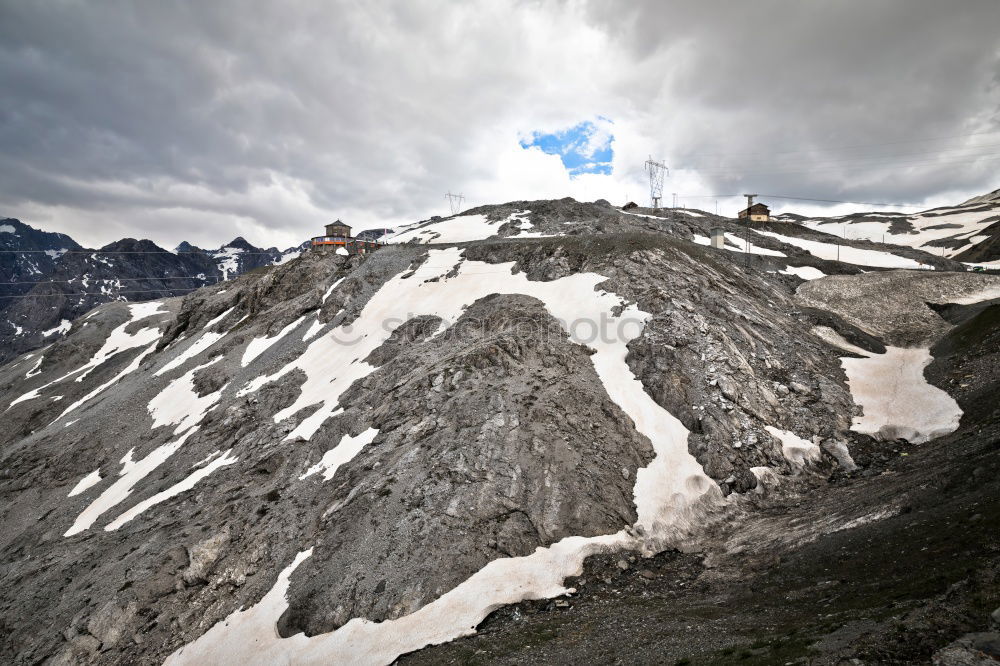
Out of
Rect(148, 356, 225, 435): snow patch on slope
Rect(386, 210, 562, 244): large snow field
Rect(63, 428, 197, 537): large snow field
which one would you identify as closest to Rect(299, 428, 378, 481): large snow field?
Rect(63, 428, 197, 537): large snow field

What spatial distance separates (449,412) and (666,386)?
47.8 feet

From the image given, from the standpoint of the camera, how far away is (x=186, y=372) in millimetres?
53844

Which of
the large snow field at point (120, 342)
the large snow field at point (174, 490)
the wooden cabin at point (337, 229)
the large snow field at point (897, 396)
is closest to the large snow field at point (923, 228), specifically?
the large snow field at point (897, 396)

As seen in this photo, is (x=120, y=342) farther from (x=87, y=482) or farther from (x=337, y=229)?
(x=87, y=482)

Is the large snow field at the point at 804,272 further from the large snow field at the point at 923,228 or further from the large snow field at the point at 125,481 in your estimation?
the large snow field at the point at 923,228

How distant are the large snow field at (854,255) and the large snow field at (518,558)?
2212 inches

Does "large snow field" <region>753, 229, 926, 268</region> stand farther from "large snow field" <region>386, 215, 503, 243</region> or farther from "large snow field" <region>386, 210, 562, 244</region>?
"large snow field" <region>386, 215, 503, 243</region>

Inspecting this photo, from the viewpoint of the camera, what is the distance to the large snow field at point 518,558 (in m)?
18.0

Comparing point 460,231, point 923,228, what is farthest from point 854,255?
point 923,228

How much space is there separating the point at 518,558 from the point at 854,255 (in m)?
86.8

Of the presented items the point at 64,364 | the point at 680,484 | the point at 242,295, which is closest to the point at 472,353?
the point at 680,484

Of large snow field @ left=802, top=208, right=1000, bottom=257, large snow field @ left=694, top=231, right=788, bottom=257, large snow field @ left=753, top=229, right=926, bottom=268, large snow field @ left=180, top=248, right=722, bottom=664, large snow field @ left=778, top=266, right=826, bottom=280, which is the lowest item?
large snow field @ left=180, top=248, right=722, bottom=664

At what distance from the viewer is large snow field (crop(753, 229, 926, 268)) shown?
6854 cm

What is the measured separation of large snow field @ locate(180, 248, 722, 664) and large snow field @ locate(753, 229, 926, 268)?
56.2 meters
